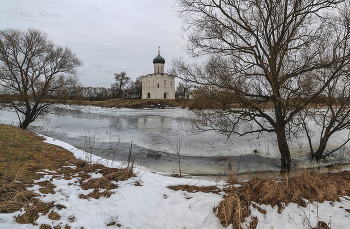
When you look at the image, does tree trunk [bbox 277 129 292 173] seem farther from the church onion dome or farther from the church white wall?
the church onion dome

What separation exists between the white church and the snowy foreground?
60.1 m

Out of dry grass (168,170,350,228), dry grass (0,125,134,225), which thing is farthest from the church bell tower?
dry grass (168,170,350,228)

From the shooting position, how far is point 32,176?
4.24 m

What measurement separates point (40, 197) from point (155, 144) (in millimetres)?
8163

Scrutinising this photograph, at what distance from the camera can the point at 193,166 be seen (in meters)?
7.98

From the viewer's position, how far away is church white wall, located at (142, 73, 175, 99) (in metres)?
63.2

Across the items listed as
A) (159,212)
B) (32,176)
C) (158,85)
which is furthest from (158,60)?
(159,212)

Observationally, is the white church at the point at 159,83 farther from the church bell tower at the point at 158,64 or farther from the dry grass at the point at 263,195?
the dry grass at the point at 263,195

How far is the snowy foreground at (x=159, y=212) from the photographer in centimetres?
304

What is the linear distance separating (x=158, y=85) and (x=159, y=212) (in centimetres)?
6143

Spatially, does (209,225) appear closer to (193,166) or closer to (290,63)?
(193,166)

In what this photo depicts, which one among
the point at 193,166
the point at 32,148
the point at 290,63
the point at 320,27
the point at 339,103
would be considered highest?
the point at 320,27

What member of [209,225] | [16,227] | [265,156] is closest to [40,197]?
[16,227]

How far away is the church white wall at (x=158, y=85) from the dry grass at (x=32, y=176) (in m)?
57.2
